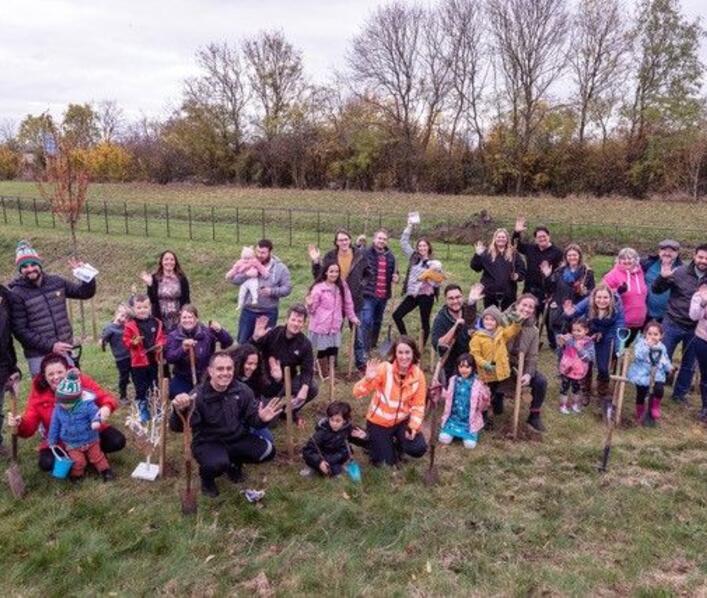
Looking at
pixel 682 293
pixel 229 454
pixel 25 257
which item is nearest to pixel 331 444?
pixel 229 454

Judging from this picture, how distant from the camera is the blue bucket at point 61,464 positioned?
5.28m

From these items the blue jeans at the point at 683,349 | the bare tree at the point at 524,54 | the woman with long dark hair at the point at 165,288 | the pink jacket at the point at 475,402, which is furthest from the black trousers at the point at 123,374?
the bare tree at the point at 524,54

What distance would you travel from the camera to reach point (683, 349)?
733cm

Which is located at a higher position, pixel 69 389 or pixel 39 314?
pixel 39 314

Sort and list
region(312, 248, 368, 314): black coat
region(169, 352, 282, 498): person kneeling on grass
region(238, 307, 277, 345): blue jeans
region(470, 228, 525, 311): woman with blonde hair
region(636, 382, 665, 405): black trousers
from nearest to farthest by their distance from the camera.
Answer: region(169, 352, 282, 498): person kneeling on grass, region(636, 382, 665, 405): black trousers, region(238, 307, 277, 345): blue jeans, region(312, 248, 368, 314): black coat, region(470, 228, 525, 311): woman with blonde hair

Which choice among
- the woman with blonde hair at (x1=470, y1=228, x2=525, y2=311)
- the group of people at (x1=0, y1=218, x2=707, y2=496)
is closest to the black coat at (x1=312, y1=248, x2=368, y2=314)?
the group of people at (x1=0, y1=218, x2=707, y2=496)

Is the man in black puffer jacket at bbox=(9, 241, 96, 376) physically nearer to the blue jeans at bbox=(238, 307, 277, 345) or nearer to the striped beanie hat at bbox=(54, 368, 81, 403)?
the striped beanie hat at bbox=(54, 368, 81, 403)

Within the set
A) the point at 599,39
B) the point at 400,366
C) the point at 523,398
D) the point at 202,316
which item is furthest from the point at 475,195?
the point at 400,366

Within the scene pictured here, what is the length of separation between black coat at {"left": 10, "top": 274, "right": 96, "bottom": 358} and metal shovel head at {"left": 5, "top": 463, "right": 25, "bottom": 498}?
1.31 m

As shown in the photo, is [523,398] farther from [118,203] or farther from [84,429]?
[118,203]

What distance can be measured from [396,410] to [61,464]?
3.08 m

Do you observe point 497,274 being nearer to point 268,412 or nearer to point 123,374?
point 268,412

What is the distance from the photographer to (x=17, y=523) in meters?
4.77

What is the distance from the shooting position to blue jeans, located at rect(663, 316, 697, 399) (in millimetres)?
7141
